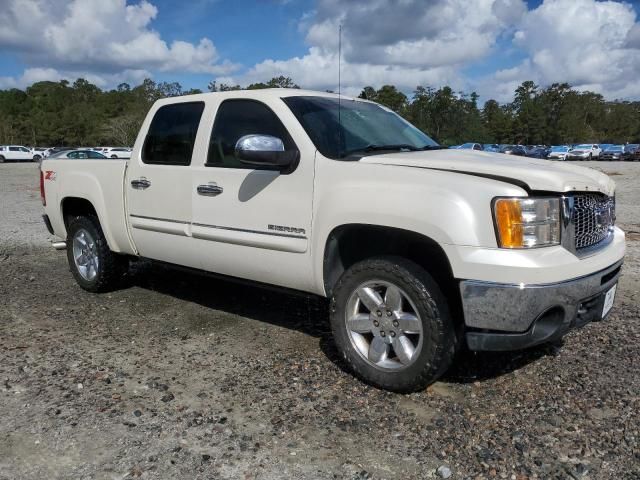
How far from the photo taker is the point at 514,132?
8838 centimetres

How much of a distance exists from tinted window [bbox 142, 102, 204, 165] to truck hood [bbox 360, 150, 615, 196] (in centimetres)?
166

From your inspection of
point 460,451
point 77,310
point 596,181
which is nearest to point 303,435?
point 460,451

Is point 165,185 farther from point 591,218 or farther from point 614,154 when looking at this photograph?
point 614,154

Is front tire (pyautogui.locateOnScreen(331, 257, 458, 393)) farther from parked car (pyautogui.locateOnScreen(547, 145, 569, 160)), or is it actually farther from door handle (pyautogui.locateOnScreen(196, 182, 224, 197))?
parked car (pyautogui.locateOnScreen(547, 145, 569, 160))

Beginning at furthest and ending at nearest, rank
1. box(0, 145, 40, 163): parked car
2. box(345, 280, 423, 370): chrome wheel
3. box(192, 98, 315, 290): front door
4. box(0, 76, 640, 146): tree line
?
box(0, 76, 640, 146): tree line → box(0, 145, 40, 163): parked car → box(192, 98, 315, 290): front door → box(345, 280, 423, 370): chrome wheel

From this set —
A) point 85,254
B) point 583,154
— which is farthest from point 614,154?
point 85,254

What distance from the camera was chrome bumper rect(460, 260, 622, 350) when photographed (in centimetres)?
302

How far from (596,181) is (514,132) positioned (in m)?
90.8

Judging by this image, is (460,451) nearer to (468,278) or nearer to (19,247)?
(468,278)

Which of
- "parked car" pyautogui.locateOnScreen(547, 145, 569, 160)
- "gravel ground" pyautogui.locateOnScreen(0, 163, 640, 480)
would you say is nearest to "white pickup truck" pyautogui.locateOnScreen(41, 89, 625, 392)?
"gravel ground" pyautogui.locateOnScreen(0, 163, 640, 480)

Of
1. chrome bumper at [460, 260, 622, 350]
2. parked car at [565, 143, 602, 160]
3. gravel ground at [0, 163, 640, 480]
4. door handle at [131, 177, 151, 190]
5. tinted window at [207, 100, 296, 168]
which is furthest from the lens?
parked car at [565, 143, 602, 160]

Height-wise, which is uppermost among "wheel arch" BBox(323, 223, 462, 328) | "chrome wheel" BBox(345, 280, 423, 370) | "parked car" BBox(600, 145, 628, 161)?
"wheel arch" BBox(323, 223, 462, 328)

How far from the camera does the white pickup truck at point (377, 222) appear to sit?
3.07 m

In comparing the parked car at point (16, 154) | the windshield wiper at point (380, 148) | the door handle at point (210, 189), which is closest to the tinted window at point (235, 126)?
the door handle at point (210, 189)
